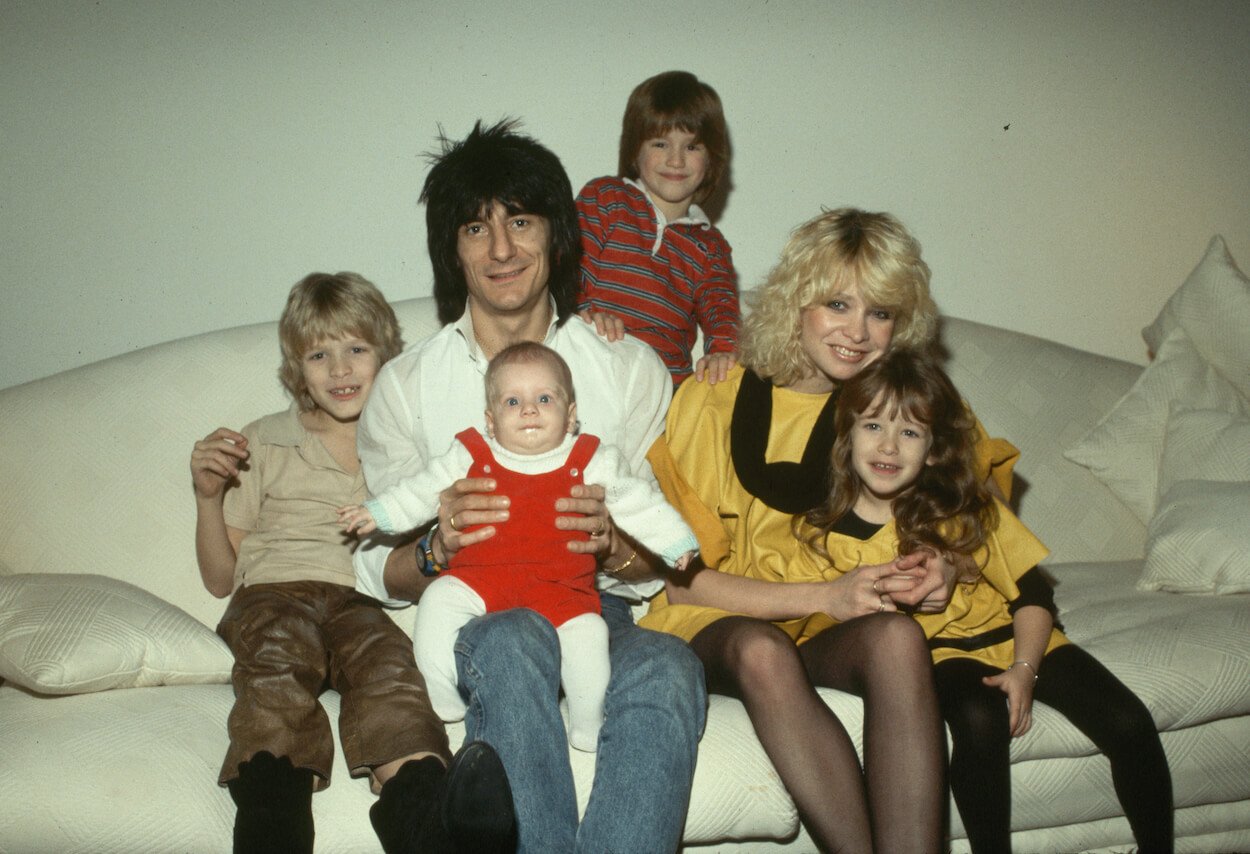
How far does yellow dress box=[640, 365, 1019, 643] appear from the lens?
1847mm

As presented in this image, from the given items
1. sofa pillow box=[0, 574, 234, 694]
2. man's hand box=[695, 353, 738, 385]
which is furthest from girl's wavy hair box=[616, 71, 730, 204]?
sofa pillow box=[0, 574, 234, 694]

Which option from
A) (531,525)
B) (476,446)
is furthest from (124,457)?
(531,525)

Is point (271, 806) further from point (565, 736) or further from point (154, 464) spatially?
point (154, 464)

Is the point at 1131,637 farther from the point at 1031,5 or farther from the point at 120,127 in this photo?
the point at 120,127

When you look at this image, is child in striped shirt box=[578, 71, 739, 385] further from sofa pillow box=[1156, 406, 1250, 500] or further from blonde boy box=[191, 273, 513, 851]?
sofa pillow box=[1156, 406, 1250, 500]

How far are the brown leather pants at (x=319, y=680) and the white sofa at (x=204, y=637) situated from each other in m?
0.06

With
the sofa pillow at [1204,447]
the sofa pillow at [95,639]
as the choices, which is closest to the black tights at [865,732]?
the sofa pillow at [95,639]

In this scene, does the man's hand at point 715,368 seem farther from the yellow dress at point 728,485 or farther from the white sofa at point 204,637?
the white sofa at point 204,637

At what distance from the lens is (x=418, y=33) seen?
2.51 m

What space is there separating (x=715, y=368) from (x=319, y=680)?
91 cm

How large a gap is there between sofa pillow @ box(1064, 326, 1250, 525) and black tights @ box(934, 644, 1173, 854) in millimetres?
833

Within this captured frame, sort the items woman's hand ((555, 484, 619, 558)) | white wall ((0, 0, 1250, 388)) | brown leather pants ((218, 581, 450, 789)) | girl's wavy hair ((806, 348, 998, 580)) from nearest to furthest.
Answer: brown leather pants ((218, 581, 450, 789))
woman's hand ((555, 484, 619, 558))
girl's wavy hair ((806, 348, 998, 580))
white wall ((0, 0, 1250, 388))

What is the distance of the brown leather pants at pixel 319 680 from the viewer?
5.10 feet

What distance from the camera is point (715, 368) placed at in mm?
Result: 1996
